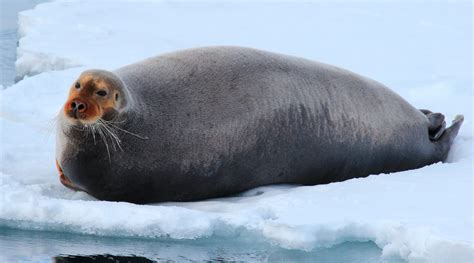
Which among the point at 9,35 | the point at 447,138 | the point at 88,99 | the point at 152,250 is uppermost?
the point at 88,99

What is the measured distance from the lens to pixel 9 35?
32.7 ft

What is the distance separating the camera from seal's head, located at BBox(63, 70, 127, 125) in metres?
4.27

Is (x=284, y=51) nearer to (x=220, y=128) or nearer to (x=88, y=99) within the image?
(x=220, y=128)

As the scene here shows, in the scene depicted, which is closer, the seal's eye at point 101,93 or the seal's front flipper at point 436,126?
the seal's eye at point 101,93

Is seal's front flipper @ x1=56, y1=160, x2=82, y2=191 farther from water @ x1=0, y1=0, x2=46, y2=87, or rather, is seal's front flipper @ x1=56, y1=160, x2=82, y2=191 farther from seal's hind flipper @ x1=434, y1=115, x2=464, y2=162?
water @ x1=0, y1=0, x2=46, y2=87

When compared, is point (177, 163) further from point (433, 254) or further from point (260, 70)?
point (433, 254)

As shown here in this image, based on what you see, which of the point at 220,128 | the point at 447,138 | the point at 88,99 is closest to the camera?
the point at 88,99

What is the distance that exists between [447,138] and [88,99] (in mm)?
2262

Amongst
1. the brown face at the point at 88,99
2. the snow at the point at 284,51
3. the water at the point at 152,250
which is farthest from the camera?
the brown face at the point at 88,99

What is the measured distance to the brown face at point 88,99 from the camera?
426 cm

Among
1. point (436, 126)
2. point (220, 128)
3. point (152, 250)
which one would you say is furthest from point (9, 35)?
point (152, 250)

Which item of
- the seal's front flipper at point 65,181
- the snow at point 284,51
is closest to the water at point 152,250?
the snow at point 284,51

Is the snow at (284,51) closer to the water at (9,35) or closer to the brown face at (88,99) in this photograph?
the water at (9,35)

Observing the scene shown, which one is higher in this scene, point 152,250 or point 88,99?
point 88,99
